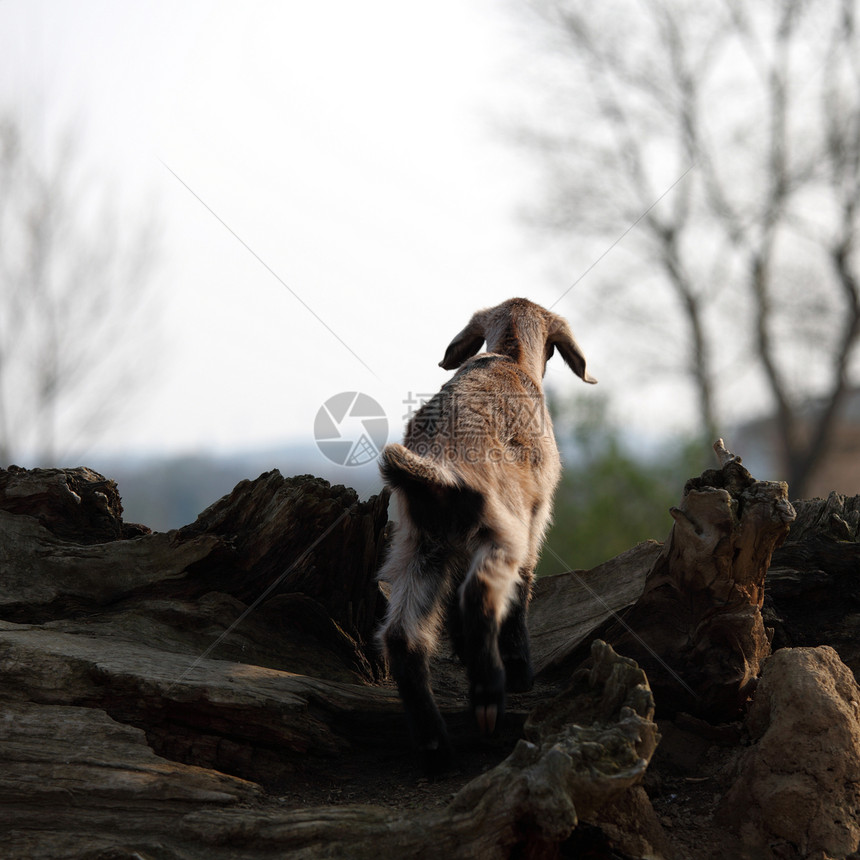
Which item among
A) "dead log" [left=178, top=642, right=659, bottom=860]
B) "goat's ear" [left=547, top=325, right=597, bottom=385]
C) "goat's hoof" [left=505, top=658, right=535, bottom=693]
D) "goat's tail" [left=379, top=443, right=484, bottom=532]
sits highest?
"goat's ear" [left=547, top=325, right=597, bottom=385]

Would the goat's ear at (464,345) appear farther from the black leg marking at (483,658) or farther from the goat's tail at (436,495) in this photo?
the black leg marking at (483,658)

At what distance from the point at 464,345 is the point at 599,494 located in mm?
7692

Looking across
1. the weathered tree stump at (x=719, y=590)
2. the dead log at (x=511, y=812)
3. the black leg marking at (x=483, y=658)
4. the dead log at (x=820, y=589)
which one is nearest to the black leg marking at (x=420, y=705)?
the black leg marking at (x=483, y=658)

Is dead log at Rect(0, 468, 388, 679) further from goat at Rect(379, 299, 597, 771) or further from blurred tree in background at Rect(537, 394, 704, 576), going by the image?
blurred tree in background at Rect(537, 394, 704, 576)

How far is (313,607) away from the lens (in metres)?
5.19

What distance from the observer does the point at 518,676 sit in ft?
16.5

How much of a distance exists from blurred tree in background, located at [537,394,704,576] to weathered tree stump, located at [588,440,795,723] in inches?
349

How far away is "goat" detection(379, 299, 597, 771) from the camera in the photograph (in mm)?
4160

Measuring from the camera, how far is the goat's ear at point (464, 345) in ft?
21.8

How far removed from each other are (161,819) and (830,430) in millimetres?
18368

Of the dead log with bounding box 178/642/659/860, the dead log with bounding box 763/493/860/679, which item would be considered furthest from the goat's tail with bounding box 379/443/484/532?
the dead log with bounding box 763/493/860/679

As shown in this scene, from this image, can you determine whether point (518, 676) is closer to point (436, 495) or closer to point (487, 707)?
point (487, 707)

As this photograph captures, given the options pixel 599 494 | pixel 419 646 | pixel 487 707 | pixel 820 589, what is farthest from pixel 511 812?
pixel 599 494

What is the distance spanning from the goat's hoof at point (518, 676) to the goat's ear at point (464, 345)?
104 inches
